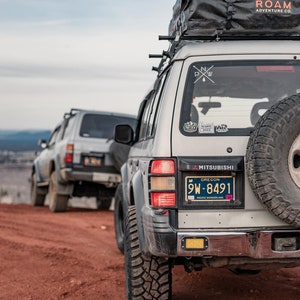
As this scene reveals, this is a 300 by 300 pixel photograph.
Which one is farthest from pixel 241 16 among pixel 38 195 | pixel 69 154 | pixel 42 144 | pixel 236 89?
pixel 38 195

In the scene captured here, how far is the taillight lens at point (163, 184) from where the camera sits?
4.45 meters

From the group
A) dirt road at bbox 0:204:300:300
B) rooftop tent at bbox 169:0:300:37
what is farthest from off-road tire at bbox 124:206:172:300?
rooftop tent at bbox 169:0:300:37

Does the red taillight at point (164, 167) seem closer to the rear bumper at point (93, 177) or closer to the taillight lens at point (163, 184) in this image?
the taillight lens at point (163, 184)

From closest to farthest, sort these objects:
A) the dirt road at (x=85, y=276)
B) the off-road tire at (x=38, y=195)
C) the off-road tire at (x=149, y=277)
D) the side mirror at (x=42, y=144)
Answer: the off-road tire at (x=149, y=277), the dirt road at (x=85, y=276), the side mirror at (x=42, y=144), the off-road tire at (x=38, y=195)

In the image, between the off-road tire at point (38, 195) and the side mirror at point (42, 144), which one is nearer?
the side mirror at point (42, 144)

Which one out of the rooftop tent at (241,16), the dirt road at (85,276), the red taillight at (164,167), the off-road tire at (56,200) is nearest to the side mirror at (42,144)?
the off-road tire at (56,200)

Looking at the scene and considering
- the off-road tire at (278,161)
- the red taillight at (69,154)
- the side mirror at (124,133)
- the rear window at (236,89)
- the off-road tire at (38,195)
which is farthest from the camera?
the off-road tire at (38,195)

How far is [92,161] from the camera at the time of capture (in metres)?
12.0

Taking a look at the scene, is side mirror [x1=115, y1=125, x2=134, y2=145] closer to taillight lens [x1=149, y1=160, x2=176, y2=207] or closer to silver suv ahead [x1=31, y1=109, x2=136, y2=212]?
taillight lens [x1=149, y1=160, x2=176, y2=207]

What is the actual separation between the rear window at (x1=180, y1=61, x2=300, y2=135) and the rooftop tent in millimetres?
666

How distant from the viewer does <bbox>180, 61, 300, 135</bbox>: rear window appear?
4648 millimetres

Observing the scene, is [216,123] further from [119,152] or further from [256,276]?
[119,152]

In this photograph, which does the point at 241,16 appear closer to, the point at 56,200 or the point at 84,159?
the point at 84,159

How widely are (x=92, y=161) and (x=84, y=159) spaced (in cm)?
15
